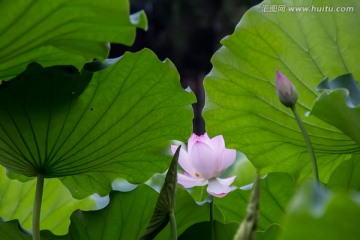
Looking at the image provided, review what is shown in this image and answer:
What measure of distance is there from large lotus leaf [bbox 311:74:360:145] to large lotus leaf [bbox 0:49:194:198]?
19 cm

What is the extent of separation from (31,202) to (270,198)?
38 cm

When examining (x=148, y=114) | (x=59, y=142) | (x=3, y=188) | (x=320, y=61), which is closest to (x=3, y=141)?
(x=59, y=142)

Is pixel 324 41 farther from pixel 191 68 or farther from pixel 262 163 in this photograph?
pixel 191 68

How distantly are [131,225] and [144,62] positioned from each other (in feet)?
0.60

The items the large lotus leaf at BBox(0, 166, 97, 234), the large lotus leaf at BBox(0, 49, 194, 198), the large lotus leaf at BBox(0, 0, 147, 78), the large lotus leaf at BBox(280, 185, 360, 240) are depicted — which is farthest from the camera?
the large lotus leaf at BBox(0, 166, 97, 234)

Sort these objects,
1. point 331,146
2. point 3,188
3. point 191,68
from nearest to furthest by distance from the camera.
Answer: point 331,146 < point 3,188 < point 191,68

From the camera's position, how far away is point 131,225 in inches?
27.9

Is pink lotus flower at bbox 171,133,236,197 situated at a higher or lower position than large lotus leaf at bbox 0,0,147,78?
lower

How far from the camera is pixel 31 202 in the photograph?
0.94 meters

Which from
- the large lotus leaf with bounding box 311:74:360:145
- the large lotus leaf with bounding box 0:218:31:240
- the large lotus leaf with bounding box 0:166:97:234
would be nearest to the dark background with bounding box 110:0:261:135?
the large lotus leaf with bounding box 0:166:97:234

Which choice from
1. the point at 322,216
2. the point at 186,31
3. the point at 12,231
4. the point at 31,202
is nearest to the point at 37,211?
the point at 12,231

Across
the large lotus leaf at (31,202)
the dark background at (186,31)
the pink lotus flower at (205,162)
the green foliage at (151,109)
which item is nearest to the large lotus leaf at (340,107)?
the green foliage at (151,109)

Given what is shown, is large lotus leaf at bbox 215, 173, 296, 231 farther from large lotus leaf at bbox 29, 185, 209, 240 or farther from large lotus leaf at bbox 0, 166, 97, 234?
large lotus leaf at bbox 0, 166, 97, 234

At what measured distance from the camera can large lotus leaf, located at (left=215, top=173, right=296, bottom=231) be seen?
2.45 ft
